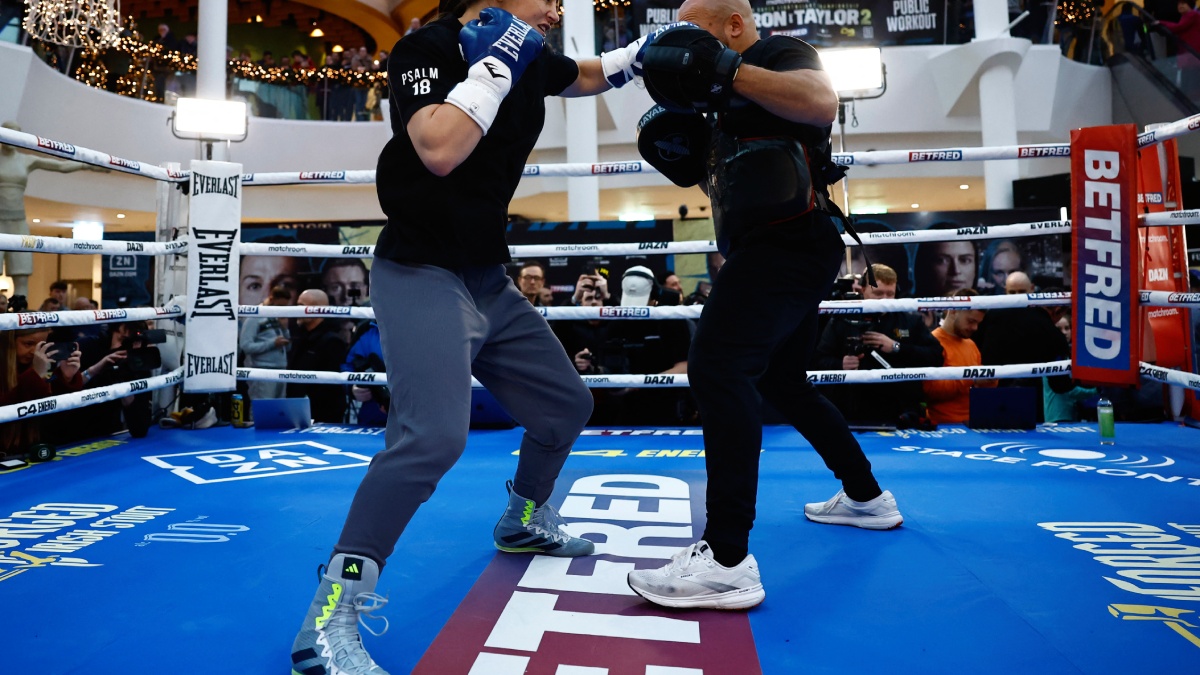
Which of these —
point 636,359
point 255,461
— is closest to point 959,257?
point 636,359

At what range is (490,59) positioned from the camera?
1.24 m

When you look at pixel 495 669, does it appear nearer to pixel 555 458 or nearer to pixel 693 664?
pixel 693 664

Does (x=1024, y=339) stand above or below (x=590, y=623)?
above

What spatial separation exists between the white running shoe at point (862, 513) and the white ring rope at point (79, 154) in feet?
8.36

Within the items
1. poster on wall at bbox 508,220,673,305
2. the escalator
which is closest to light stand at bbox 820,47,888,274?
poster on wall at bbox 508,220,673,305

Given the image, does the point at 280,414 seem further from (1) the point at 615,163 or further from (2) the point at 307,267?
(2) the point at 307,267

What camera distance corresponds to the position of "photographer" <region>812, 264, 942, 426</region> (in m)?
3.34

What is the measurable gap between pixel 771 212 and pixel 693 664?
88cm

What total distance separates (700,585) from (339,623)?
0.63 metres

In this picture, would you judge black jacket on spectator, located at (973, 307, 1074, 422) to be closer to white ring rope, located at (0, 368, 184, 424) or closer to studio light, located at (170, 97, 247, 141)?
white ring rope, located at (0, 368, 184, 424)

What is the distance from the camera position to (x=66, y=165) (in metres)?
8.07

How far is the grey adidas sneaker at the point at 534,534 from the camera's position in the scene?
165 centimetres

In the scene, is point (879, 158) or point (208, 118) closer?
point (879, 158)

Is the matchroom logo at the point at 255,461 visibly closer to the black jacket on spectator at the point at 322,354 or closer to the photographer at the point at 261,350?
the black jacket on spectator at the point at 322,354
